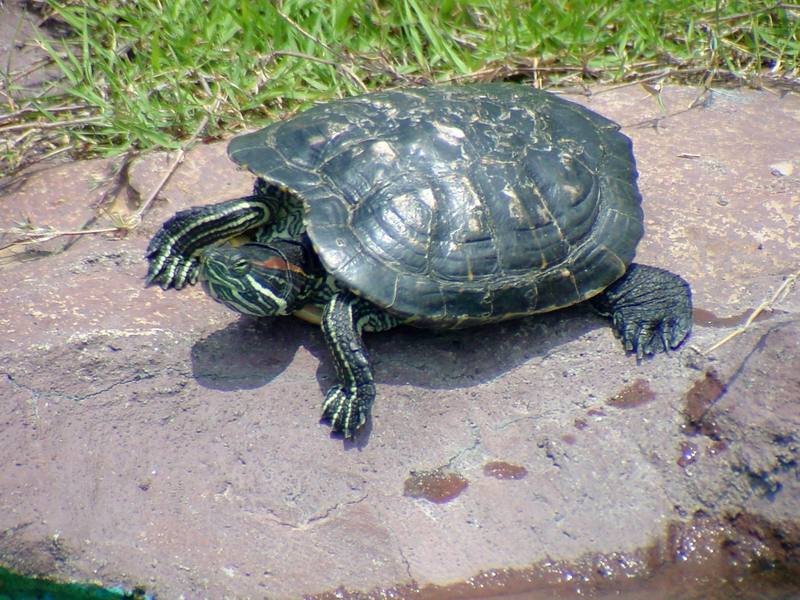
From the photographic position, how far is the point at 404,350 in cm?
432

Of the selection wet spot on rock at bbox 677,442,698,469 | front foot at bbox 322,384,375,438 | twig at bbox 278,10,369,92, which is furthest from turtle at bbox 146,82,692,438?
twig at bbox 278,10,369,92

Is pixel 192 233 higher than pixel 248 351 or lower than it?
higher

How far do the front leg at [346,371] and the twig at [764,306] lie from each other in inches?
60.2

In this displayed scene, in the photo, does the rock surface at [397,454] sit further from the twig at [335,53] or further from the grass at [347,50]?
the twig at [335,53]

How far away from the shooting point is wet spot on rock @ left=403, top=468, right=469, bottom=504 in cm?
377

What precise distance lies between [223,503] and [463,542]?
99cm

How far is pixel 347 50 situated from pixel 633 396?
3468mm

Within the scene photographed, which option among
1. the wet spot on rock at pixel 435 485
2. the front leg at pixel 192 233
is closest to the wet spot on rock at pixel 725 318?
the wet spot on rock at pixel 435 485

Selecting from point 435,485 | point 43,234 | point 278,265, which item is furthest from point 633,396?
point 43,234

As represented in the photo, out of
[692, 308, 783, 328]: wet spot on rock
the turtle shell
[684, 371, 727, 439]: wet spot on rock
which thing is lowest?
[684, 371, 727, 439]: wet spot on rock

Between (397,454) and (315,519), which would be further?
(397,454)

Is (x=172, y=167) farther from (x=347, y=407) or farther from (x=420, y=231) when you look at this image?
(x=347, y=407)

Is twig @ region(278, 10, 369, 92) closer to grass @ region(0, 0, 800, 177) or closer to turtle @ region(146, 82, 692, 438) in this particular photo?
grass @ region(0, 0, 800, 177)

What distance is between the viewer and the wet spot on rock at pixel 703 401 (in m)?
3.87
